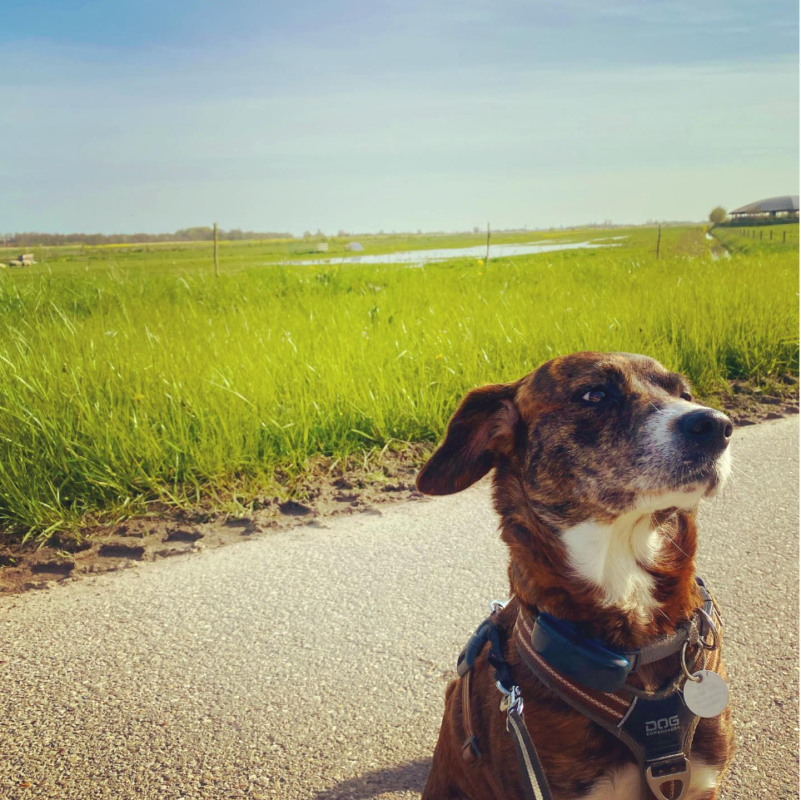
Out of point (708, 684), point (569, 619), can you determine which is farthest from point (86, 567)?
point (708, 684)

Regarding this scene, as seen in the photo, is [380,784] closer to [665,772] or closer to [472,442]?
[665,772]

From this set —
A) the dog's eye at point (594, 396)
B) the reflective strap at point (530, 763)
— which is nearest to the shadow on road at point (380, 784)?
the reflective strap at point (530, 763)

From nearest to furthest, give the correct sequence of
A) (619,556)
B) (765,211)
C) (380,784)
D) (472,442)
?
(619,556) → (472,442) → (380,784) → (765,211)

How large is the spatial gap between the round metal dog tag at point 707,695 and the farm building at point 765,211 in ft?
188

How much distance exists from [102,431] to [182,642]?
2023 mm

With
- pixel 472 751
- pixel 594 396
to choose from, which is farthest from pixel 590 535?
pixel 472 751

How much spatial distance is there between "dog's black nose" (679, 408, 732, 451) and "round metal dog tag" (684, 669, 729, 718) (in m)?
0.61

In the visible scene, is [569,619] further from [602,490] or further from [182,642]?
[182,642]

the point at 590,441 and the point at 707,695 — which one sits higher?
the point at 590,441

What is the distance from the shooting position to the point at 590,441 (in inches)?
88.6

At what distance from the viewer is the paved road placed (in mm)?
2572

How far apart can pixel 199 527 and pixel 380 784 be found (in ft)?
7.55

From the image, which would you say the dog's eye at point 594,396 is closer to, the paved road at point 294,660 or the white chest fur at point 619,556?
the white chest fur at point 619,556

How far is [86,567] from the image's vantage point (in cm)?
403
